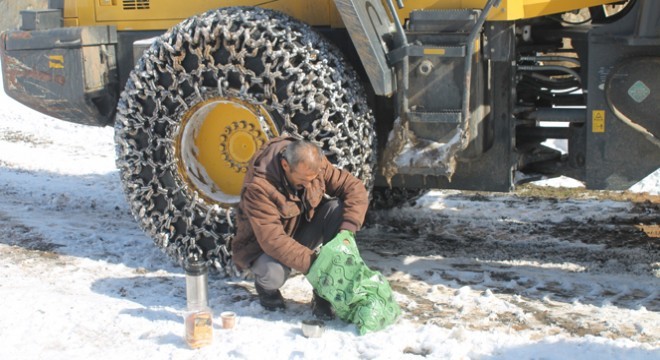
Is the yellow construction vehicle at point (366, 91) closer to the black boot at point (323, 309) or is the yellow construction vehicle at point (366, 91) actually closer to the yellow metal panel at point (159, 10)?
the yellow metal panel at point (159, 10)

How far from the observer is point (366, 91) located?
5598 millimetres

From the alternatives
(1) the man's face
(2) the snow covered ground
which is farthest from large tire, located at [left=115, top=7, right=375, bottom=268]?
(1) the man's face

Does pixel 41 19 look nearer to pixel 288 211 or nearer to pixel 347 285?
pixel 288 211

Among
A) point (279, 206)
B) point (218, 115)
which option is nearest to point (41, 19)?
point (218, 115)

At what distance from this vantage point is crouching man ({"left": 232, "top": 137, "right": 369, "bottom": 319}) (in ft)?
15.5

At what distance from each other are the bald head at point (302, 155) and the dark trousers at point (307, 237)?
1.32 ft

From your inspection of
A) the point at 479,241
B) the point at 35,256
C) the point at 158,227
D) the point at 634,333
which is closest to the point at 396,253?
the point at 479,241

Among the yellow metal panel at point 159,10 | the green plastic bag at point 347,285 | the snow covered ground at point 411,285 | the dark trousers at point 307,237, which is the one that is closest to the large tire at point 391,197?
the snow covered ground at point 411,285

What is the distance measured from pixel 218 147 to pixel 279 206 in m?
1.12

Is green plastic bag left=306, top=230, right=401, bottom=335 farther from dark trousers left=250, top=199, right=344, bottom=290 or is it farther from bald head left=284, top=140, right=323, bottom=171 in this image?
bald head left=284, top=140, right=323, bottom=171

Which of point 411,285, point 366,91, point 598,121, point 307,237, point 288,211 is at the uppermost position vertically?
point 366,91

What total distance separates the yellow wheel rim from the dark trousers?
0.76m

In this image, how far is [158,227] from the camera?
229 inches

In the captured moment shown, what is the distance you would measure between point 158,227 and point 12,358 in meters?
1.56
